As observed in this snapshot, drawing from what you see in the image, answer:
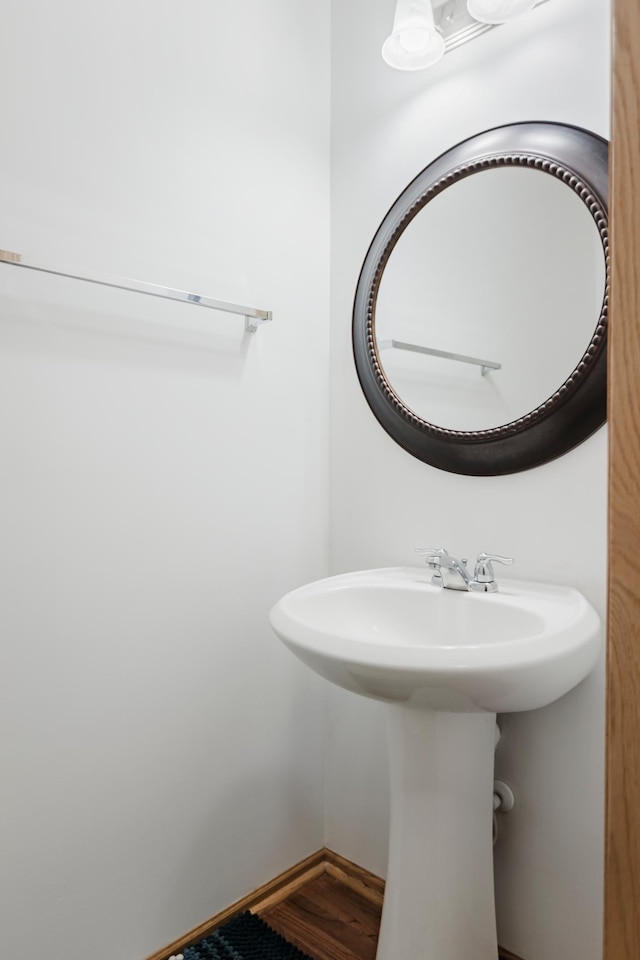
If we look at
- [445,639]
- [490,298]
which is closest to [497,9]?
[490,298]

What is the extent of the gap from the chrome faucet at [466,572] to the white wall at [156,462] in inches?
18.0

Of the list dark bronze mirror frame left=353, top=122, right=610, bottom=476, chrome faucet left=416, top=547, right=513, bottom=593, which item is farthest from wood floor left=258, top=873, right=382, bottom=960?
dark bronze mirror frame left=353, top=122, right=610, bottom=476

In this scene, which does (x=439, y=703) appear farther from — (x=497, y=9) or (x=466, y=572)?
(x=497, y=9)

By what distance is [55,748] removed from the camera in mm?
1163

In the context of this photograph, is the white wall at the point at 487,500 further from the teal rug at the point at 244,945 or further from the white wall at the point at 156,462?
the teal rug at the point at 244,945

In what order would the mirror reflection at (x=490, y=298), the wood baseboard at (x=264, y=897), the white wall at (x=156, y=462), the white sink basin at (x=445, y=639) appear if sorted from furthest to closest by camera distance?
the wood baseboard at (x=264, y=897), the mirror reflection at (x=490, y=298), the white wall at (x=156, y=462), the white sink basin at (x=445, y=639)

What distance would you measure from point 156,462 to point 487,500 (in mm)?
749

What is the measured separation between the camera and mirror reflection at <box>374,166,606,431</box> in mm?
1233

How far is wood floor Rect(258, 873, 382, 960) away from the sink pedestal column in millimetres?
253

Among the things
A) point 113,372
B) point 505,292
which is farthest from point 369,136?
point 113,372

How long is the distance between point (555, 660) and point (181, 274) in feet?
3.61

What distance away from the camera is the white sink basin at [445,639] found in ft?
2.89

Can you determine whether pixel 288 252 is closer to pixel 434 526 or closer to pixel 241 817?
pixel 434 526

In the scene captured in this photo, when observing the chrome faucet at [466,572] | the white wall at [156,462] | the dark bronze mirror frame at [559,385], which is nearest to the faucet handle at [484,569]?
the chrome faucet at [466,572]
